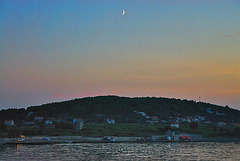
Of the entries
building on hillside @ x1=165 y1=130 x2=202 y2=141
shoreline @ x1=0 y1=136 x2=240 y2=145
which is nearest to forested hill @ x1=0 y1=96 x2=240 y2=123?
building on hillside @ x1=165 y1=130 x2=202 y2=141

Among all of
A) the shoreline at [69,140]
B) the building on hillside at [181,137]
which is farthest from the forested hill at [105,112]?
the shoreline at [69,140]

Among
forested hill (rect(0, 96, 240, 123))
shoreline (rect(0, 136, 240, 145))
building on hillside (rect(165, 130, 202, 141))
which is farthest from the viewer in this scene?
forested hill (rect(0, 96, 240, 123))

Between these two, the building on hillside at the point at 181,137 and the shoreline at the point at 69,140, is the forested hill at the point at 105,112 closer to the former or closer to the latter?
the building on hillside at the point at 181,137

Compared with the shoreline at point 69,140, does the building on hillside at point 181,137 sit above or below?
above

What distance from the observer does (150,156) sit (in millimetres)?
56844

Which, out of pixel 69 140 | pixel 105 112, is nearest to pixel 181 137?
pixel 69 140

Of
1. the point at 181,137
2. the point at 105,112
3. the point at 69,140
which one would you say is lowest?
the point at 69,140

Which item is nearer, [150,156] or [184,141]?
[150,156]

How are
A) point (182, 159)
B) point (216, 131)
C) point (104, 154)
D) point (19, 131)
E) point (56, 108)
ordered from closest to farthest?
point (182, 159) < point (104, 154) < point (19, 131) < point (216, 131) < point (56, 108)

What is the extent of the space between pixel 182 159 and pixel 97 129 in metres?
50.0

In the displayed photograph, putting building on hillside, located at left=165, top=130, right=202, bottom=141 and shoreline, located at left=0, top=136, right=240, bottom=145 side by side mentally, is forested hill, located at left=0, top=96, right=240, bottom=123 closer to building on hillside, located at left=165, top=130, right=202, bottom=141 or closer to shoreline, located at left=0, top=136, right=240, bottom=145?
building on hillside, located at left=165, top=130, right=202, bottom=141

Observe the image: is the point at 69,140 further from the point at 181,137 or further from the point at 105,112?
the point at 105,112

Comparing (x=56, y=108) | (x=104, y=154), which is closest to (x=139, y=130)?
(x=104, y=154)

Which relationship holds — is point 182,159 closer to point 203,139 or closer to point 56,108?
point 203,139
